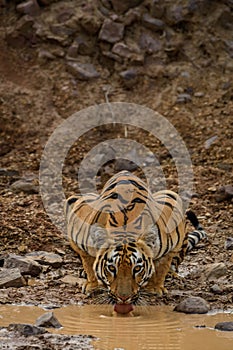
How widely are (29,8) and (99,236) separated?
24.8 feet

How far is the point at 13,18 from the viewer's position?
14.0 m

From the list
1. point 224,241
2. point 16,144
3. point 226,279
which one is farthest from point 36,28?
point 226,279

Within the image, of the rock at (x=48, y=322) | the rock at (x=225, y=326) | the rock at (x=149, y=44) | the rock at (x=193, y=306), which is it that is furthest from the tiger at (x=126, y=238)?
the rock at (x=149, y=44)

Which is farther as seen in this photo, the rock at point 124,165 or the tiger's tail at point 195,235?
the rock at point 124,165

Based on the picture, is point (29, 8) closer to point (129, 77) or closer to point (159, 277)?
point (129, 77)

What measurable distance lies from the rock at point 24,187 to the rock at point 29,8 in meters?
3.80

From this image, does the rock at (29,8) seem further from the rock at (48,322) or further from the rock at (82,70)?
the rock at (48,322)

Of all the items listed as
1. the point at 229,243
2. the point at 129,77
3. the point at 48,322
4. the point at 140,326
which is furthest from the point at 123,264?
the point at 129,77

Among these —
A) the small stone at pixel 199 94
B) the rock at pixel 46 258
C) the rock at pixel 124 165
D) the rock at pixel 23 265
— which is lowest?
the rock at pixel 124 165

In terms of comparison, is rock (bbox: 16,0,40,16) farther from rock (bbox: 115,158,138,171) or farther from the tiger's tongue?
the tiger's tongue

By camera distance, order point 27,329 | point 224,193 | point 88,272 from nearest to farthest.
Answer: point 27,329 < point 88,272 < point 224,193

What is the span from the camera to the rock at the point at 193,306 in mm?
6887

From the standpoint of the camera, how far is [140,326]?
641cm

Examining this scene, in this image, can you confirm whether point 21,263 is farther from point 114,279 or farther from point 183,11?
point 183,11
